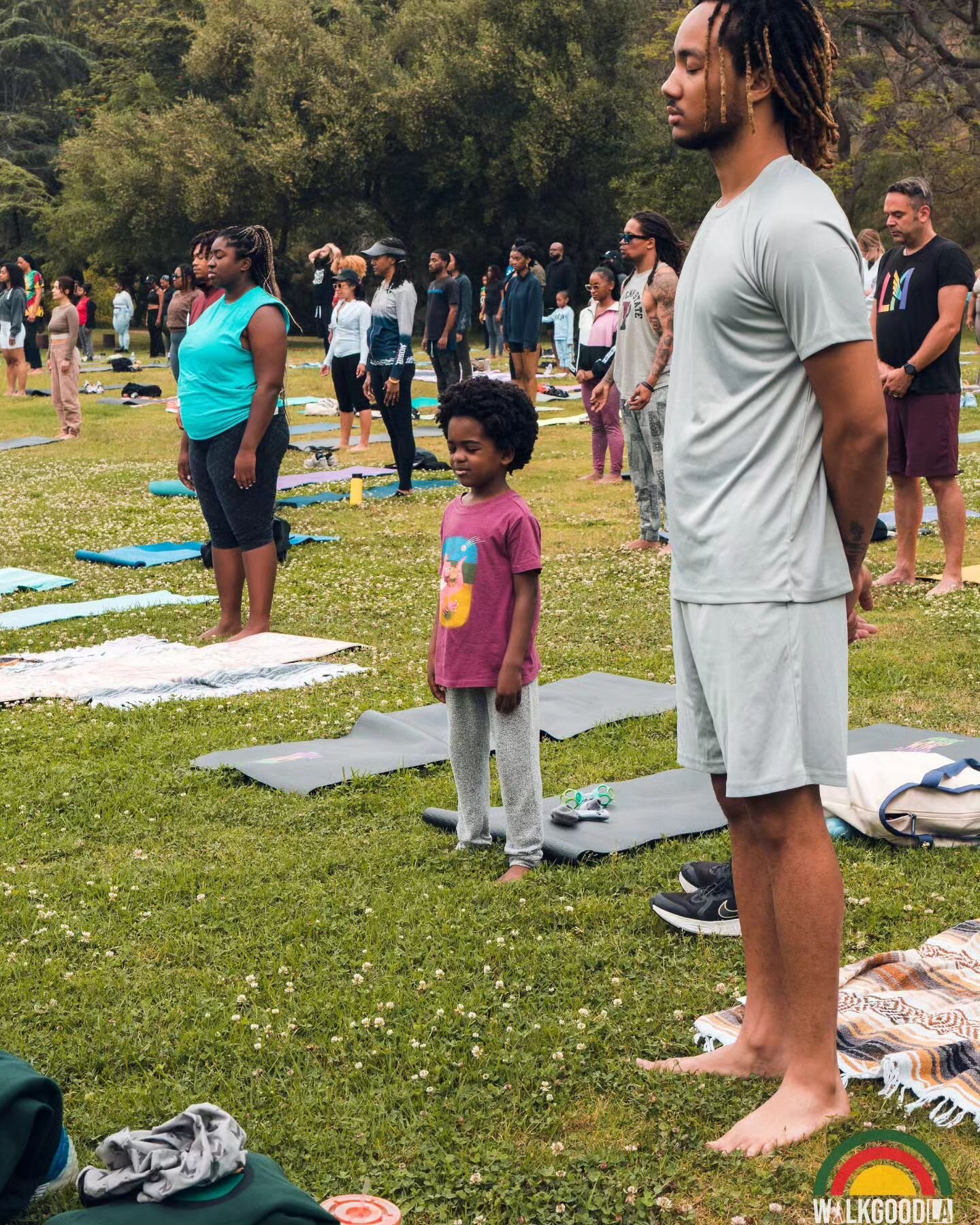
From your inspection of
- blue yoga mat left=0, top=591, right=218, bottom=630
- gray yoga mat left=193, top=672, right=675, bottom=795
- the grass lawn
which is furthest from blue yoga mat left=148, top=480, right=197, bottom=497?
gray yoga mat left=193, top=672, right=675, bottom=795

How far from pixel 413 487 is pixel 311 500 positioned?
1.07 meters

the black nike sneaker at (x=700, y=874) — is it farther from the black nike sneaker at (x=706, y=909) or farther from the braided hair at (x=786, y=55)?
the braided hair at (x=786, y=55)

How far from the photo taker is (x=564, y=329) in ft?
83.7

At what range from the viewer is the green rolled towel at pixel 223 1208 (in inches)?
99.4

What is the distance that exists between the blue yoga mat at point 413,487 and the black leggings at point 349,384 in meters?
1.72

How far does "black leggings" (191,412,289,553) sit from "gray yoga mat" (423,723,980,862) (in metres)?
3.09

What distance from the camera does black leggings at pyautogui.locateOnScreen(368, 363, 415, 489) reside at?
12.9m

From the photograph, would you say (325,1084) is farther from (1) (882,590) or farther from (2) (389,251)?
(2) (389,251)

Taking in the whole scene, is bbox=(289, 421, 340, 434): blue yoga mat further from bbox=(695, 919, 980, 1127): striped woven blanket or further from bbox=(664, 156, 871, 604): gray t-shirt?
bbox=(664, 156, 871, 604): gray t-shirt

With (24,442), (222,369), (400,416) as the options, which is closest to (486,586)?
(222,369)

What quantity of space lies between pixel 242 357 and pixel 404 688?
7.07ft

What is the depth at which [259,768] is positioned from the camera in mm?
5754

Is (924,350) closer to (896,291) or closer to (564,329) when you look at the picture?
(896,291)

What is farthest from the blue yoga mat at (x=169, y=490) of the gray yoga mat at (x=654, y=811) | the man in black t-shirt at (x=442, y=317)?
the gray yoga mat at (x=654, y=811)
